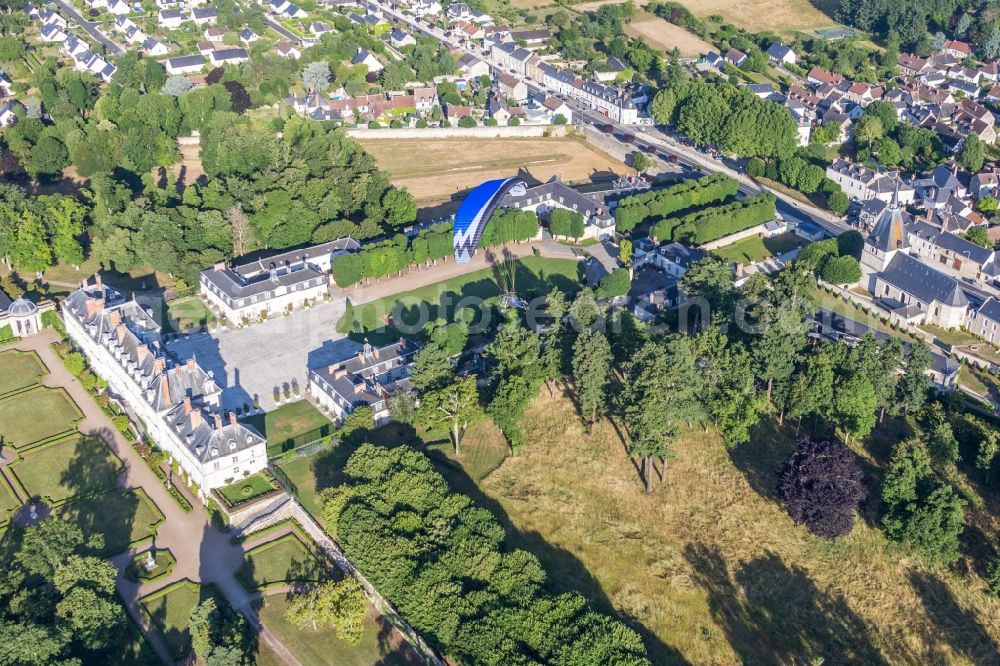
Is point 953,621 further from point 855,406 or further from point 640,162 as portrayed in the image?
point 640,162

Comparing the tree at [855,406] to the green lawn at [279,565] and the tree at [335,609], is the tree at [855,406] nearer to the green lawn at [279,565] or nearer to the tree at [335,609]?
the tree at [335,609]

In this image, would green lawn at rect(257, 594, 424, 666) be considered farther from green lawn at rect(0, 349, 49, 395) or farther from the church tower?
the church tower

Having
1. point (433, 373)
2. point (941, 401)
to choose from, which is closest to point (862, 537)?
point (941, 401)

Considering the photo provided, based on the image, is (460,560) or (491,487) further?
(491,487)

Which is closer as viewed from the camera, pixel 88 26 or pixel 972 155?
pixel 972 155

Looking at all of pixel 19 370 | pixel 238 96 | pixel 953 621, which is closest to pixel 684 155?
pixel 238 96

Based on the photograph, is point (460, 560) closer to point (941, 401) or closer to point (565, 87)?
point (941, 401)

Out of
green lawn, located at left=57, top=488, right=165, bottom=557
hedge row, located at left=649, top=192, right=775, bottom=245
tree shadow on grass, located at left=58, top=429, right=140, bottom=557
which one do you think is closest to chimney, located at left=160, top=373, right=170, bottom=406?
tree shadow on grass, located at left=58, top=429, right=140, bottom=557
